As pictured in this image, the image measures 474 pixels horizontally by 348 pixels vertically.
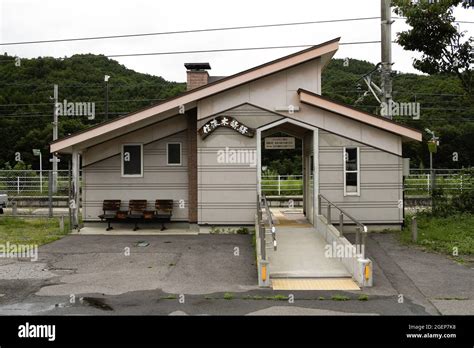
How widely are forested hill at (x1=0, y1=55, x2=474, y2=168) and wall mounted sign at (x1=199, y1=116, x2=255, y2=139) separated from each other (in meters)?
24.6

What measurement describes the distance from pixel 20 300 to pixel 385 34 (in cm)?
1576

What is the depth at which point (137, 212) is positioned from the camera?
55.7 ft

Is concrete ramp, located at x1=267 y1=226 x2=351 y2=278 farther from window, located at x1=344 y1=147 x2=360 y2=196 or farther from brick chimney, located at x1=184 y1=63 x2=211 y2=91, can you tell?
brick chimney, located at x1=184 y1=63 x2=211 y2=91

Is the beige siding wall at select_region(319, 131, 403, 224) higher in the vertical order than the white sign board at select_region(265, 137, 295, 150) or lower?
lower

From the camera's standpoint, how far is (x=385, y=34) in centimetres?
1884

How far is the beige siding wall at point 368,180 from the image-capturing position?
1620 cm

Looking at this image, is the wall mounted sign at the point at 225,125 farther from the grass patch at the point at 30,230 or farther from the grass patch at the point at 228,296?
the grass patch at the point at 228,296

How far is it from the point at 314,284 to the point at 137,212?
8.61 metres

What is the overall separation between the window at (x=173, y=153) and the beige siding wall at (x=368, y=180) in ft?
16.1

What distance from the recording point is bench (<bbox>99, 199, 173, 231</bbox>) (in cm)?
1673

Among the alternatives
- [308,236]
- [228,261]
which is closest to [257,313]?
[228,261]
